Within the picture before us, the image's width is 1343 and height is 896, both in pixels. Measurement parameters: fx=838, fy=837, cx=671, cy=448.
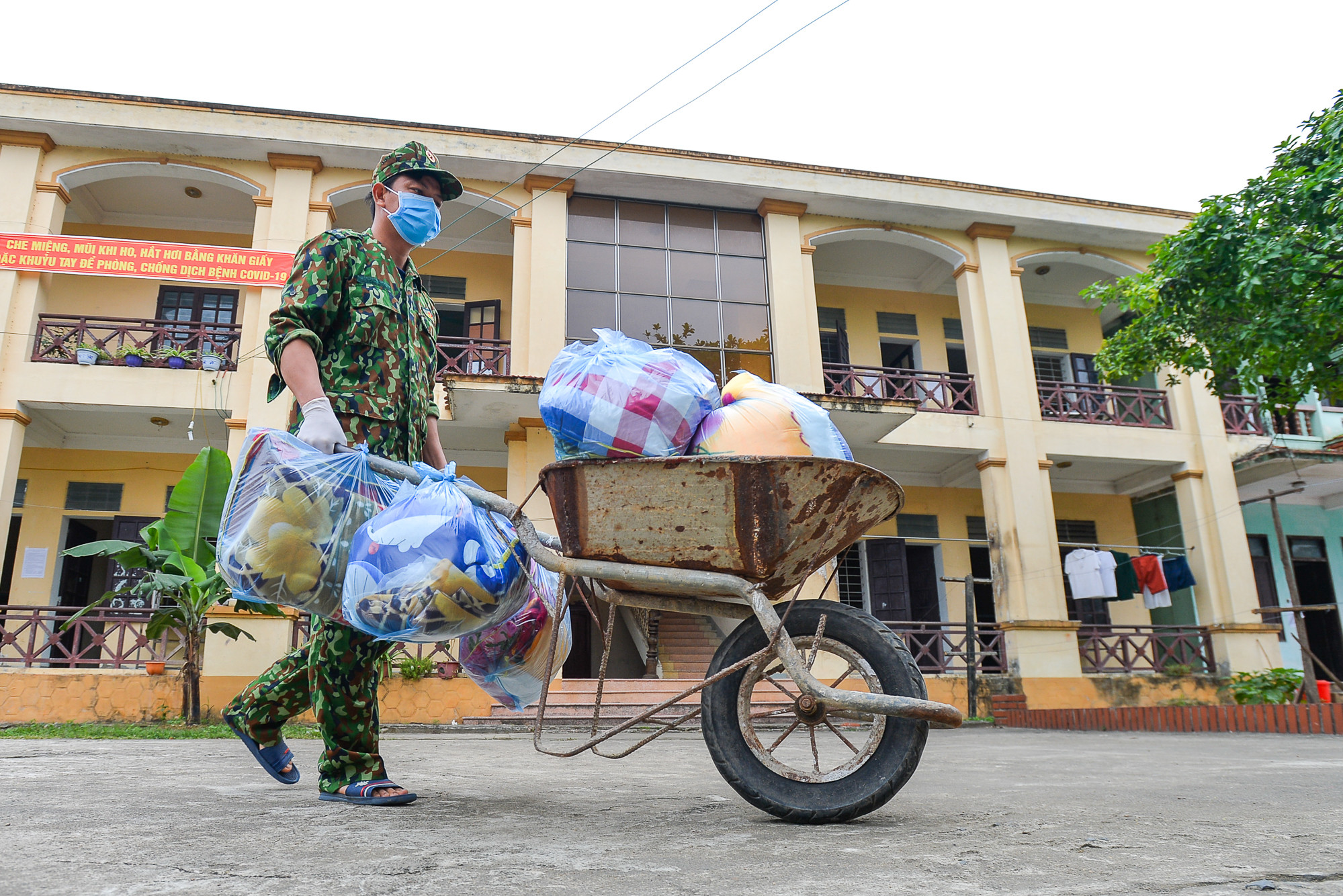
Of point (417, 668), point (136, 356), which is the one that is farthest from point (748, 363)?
point (136, 356)

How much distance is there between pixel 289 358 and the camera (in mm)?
2406

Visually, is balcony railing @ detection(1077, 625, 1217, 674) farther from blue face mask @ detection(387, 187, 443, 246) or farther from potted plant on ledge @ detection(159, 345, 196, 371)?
potted plant on ledge @ detection(159, 345, 196, 371)

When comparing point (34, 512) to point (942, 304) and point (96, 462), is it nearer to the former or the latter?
point (96, 462)

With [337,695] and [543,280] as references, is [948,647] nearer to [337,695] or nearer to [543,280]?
[543,280]

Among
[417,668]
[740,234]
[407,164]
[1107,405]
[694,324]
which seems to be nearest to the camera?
[407,164]

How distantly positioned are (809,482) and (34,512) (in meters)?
13.2

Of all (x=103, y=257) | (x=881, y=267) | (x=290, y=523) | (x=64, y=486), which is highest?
(x=881, y=267)

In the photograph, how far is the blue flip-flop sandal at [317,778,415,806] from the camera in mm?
2352

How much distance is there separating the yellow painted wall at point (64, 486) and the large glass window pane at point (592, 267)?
20.9 ft

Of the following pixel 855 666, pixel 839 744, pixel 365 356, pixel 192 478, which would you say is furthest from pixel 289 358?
pixel 192 478

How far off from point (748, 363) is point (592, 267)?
252 cm

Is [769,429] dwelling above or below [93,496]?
below

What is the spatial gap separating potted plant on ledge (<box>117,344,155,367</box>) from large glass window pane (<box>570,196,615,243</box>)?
567 centimetres

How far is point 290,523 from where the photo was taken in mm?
2152
